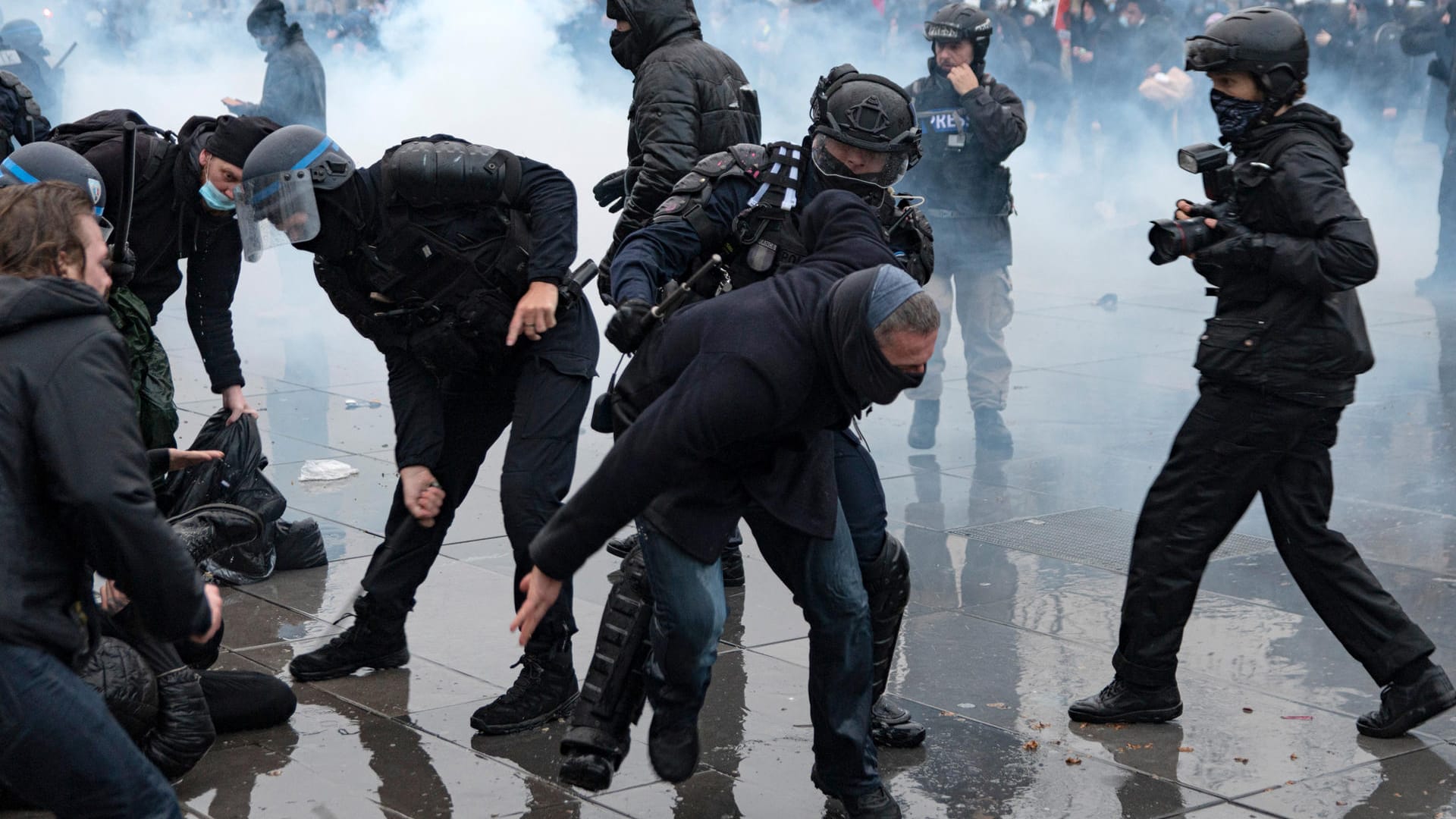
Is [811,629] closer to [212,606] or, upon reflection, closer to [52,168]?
[212,606]

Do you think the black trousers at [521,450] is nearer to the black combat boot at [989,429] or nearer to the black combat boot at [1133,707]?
the black combat boot at [1133,707]

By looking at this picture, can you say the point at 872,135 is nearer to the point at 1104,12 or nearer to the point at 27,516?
the point at 27,516

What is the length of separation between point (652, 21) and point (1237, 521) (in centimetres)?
278

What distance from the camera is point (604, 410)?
3.68 metres

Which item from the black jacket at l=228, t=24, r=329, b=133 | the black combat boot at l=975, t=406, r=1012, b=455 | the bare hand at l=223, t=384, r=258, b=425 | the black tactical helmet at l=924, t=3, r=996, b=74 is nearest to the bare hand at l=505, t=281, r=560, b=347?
the bare hand at l=223, t=384, r=258, b=425

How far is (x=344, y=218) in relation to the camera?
4238 millimetres

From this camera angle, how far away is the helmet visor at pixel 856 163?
3.88 m

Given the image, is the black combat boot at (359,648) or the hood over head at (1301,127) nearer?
the hood over head at (1301,127)

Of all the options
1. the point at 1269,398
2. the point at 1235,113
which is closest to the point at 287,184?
the point at 1235,113

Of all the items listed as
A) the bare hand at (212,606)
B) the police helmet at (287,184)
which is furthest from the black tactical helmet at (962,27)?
the bare hand at (212,606)

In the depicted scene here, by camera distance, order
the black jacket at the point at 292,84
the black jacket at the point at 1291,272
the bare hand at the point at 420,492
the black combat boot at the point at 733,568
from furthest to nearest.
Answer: the black jacket at the point at 292,84 → the black combat boot at the point at 733,568 → the bare hand at the point at 420,492 → the black jacket at the point at 1291,272

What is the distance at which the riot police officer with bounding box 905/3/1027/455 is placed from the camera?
7.62 metres

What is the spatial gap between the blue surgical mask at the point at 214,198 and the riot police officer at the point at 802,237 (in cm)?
160

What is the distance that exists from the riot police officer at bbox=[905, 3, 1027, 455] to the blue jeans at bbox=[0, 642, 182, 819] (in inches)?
209
